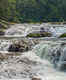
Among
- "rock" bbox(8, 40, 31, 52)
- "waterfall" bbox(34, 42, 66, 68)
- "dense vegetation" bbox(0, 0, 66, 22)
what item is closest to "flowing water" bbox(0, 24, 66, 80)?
"waterfall" bbox(34, 42, 66, 68)

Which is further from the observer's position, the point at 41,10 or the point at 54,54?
the point at 41,10

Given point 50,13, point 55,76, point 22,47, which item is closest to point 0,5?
point 50,13

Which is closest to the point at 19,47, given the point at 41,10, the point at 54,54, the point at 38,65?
the point at 54,54

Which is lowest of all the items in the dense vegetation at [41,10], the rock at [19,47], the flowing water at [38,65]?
the flowing water at [38,65]

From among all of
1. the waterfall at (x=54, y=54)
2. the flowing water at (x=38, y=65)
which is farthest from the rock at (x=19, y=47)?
the waterfall at (x=54, y=54)

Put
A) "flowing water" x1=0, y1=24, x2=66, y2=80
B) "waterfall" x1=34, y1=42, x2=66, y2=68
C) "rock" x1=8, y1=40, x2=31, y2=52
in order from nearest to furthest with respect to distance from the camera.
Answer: "flowing water" x1=0, y1=24, x2=66, y2=80 → "waterfall" x1=34, y1=42, x2=66, y2=68 → "rock" x1=8, y1=40, x2=31, y2=52

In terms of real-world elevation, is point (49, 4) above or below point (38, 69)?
above

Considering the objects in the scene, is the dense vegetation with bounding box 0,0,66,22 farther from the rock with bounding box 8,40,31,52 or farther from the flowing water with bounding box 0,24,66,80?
the flowing water with bounding box 0,24,66,80

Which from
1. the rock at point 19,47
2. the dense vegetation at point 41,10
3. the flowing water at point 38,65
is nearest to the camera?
the flowing water at point 38,65

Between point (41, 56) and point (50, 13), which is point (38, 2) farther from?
point (41, 56)

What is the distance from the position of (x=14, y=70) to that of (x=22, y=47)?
20.7ft

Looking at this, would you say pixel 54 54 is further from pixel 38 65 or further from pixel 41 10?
pixel 41 10

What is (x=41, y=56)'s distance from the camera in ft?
51.6

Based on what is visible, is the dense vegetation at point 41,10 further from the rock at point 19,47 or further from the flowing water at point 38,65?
the flowing water at point 38,65
